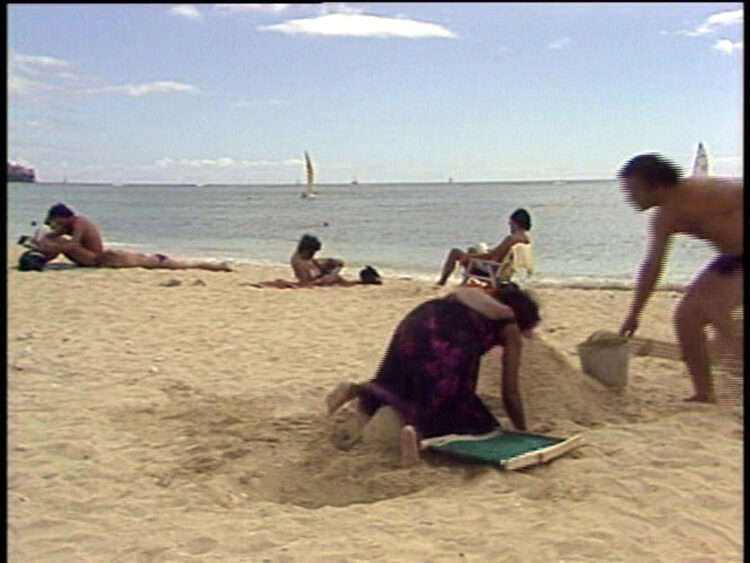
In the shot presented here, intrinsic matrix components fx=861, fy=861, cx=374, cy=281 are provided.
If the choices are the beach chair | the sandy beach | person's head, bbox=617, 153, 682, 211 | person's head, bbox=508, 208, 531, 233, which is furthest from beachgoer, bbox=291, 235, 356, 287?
person's head, bbox=617, 153, 682, 211

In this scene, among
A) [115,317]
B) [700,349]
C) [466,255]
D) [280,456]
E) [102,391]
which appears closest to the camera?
[280,456]

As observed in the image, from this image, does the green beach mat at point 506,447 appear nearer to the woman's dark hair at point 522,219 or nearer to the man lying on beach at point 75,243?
the woman's dark hair at point 522,219

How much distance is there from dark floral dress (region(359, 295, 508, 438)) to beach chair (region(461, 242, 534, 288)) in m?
4.04

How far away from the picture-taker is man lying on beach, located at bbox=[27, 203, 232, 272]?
972 cm

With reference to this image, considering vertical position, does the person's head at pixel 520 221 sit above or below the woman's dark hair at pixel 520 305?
above

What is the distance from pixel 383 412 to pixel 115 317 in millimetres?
3905

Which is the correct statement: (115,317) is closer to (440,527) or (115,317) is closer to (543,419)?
(543,419)

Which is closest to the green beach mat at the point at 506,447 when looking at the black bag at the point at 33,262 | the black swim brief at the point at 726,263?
the black swim brief at the point at 726,263

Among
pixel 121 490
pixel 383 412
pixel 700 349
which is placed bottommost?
pixel 121 490

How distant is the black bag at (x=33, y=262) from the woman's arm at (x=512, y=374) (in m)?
7.39

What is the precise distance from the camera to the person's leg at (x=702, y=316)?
3.22 m

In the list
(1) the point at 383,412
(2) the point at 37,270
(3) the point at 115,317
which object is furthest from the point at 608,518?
(2) the point at 37,270

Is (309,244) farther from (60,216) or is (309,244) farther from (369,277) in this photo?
(60,216)

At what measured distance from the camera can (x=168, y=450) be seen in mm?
3729
